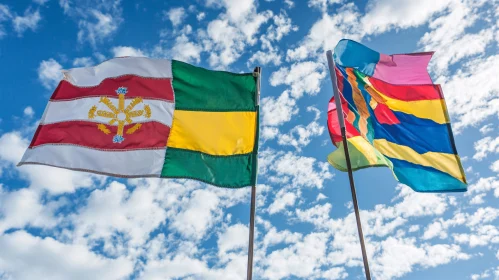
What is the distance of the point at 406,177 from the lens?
13312 mm

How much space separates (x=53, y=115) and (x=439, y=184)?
33.1ft

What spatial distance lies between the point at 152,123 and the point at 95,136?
1.46 m

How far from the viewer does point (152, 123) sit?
13484 millimetres

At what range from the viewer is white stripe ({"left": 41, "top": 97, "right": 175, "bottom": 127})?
13540 mm

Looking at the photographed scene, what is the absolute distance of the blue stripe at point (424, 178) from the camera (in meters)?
13.2

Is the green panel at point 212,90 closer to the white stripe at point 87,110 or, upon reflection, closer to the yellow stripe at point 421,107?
the white stripe at point 87,110

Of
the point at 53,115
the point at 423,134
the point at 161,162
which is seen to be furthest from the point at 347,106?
the point at 53,115

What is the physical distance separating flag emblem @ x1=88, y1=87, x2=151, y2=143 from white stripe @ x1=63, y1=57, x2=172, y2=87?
0.62m

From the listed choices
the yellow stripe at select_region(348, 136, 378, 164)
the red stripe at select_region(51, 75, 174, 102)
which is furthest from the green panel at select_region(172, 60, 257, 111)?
the yellow stripe at select_region(348, 136, 378, 164)

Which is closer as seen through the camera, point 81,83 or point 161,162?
point 161,162

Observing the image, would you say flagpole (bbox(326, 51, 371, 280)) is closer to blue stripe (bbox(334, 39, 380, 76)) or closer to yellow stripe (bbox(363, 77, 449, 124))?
blue stripe (bbox(334, 39, 380, 76))

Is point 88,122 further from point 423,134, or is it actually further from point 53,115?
point 423,134

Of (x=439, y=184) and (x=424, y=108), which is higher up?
(x=424, y=108)

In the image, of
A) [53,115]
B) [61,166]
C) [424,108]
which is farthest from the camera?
[424,108]
